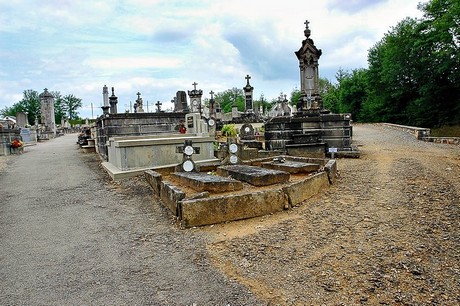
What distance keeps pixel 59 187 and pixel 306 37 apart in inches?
440

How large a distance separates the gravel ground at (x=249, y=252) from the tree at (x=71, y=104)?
9032 centimetres

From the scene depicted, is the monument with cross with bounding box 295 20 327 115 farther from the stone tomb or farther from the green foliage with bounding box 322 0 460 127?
the green foliage with bounding box 322 0 460 127

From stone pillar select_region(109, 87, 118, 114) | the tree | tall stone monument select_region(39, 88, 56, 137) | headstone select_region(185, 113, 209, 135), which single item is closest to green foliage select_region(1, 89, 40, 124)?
the tree

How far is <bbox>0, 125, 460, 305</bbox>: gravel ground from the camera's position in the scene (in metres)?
3.14

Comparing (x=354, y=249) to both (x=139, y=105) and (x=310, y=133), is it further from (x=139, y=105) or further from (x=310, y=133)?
(x=139, y=105)

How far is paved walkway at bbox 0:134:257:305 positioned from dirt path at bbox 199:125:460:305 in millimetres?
400

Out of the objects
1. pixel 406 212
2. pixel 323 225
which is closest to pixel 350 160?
pixel 406 212

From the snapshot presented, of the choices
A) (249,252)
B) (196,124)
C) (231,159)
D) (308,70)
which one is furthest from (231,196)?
(308,70)

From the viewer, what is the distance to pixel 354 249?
3.96m

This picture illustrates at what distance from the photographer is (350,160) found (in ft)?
35.0

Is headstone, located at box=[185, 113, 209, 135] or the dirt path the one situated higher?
headstone, located at box=[185, 113, 209, 135]

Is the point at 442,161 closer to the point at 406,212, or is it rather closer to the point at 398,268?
the point at 406,212

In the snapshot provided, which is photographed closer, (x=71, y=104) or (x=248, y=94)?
(x=248, y=94)

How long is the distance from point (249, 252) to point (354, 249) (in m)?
1.20
